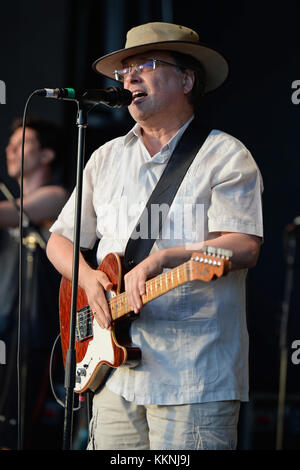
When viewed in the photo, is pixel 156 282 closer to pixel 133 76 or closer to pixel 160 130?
pixel 160 130

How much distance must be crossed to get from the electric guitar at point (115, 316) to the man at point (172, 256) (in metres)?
0.04

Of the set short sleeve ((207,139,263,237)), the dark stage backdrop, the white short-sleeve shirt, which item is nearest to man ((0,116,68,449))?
the dark stage backdrop

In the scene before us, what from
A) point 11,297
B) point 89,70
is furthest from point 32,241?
point 89,70

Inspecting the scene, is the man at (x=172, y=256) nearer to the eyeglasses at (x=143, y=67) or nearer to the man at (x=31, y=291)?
the eyeglasses at (x=143, y=67)

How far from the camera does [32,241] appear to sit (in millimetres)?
4070

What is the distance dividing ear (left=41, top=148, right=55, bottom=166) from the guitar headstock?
241 cm

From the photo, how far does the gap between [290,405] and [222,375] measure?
6.59ft

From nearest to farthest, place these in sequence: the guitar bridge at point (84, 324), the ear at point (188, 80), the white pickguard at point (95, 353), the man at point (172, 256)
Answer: the man at point (172, 256) → the white pickguard at point (95, 353) → the guitar bridge at point (84, 324) → the ear at point (188, 80)

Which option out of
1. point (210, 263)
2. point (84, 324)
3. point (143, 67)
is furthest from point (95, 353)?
point (143, 67)


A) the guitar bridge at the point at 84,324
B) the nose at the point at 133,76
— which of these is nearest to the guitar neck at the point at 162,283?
the guitar bridge at the point at 84,324

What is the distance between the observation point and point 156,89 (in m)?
2.63

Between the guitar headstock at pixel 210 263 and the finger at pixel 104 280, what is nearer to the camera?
the guitar headstock at pixel 210 263

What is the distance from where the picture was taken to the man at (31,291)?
403cm

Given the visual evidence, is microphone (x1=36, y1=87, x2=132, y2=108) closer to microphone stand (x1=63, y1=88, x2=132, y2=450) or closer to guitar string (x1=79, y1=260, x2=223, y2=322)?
microphone stand (x1=63, y1=88, x2=132, y2=450)
